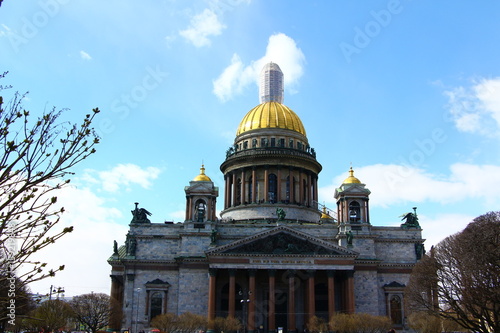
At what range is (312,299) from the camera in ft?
189

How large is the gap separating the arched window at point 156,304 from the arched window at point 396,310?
27081 millimetres

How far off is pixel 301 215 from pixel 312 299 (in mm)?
15961

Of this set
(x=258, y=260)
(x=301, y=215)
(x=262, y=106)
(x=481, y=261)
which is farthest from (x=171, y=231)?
(x=481, y=261)

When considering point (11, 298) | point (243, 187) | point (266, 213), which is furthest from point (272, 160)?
point (11, 298)

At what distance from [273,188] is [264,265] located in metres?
16.8

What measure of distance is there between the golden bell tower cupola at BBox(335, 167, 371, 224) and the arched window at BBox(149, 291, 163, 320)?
936 inches

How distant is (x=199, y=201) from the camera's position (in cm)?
6494

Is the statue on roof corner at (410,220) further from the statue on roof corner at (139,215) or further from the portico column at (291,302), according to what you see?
the statue on roof corner at (139,215)

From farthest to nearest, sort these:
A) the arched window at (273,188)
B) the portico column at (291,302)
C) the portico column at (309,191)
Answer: the portico column at (309,191), the arched window at (273,188), the portico column at (291,302)

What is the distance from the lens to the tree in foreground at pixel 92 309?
58.8 m

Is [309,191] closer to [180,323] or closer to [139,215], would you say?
[139,215]

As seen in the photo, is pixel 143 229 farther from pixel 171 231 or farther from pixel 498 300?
pixel 498 300

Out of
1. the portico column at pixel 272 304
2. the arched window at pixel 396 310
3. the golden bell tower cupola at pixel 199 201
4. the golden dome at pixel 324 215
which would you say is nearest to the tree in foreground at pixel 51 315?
the golden bell tower cupola at pixel 199 201

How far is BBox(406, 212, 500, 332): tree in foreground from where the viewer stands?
39094 mm
